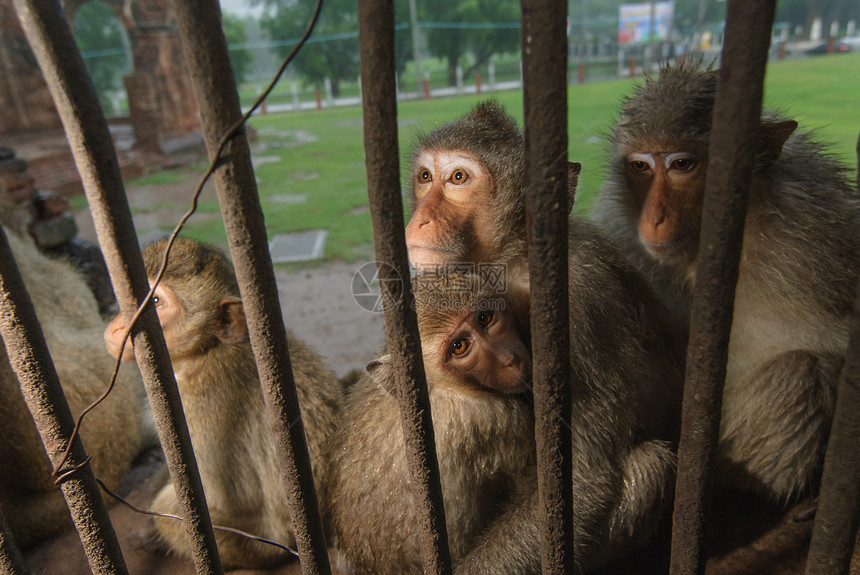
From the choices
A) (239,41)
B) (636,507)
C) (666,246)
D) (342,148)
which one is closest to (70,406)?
(636,507)

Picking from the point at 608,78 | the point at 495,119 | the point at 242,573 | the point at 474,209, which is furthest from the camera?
the point at 608,78

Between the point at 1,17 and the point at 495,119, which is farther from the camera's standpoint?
the point at 1,17

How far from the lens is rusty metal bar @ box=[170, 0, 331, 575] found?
2.80 feet

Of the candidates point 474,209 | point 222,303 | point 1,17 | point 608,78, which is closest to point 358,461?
point 222,303

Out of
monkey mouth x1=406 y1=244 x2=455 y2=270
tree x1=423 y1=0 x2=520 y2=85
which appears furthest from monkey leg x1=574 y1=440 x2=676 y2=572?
tree x1=423 y1=0 x2=520 y2=85

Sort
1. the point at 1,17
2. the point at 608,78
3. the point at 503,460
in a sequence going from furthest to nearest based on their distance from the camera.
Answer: the point at 1,17
the point at 608,78
the point at 503,460

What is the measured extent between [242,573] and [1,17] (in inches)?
647

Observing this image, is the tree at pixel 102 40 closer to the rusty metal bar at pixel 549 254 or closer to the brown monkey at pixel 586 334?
the brown monkey at pixel 586 334

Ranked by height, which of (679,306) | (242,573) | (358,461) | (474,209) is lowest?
(242,573)

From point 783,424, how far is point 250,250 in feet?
5.96

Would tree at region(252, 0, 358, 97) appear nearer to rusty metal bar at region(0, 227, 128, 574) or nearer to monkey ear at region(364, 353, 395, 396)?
monkey ear at region(364, 353, 395, 396)

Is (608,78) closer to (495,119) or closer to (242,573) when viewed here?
(495,119)

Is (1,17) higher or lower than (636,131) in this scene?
higher

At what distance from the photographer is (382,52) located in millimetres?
862
